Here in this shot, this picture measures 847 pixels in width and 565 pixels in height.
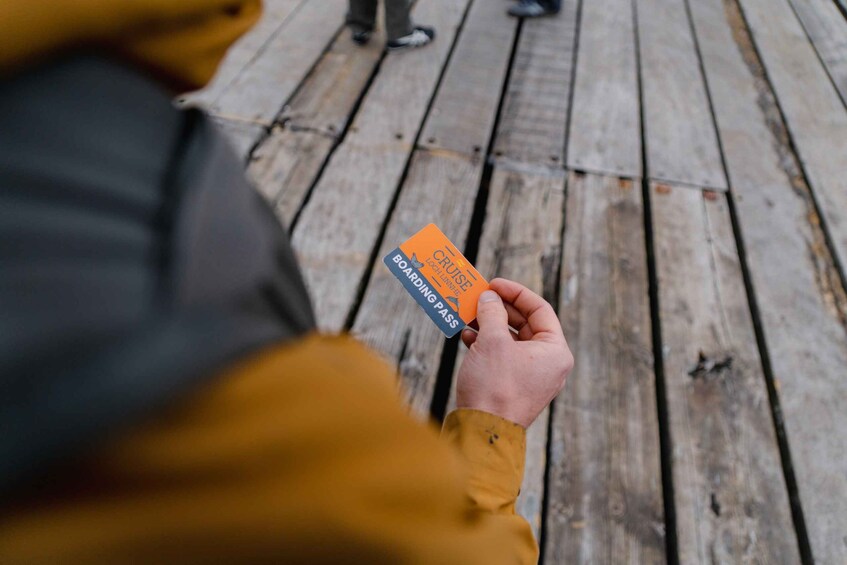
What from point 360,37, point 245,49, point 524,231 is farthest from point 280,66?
point 524,231

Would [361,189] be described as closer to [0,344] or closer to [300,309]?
[300,309]

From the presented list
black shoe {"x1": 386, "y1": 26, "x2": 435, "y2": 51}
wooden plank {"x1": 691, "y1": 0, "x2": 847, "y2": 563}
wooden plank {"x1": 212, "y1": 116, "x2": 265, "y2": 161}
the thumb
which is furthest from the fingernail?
black shoe {"x1": 386, "y1": 26, "x2": 435, "y2": 51}

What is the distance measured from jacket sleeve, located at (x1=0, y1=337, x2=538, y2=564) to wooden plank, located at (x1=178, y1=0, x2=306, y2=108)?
1.56 meters

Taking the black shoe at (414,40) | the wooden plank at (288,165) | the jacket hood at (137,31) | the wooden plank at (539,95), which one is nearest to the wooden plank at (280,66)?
the wooden plank at (288,165)

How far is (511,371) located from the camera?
0.69m

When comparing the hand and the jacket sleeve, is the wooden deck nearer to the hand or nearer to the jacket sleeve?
the hand

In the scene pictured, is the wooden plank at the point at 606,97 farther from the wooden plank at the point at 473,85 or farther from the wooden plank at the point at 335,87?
the wooden plank at the point at 335,87

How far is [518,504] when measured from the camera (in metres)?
0.99

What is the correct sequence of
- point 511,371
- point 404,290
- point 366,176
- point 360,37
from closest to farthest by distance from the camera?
point 511,371
point 404,290
point 366,176
point 360,37

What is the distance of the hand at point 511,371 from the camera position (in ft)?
2.24

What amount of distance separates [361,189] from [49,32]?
1172 mm

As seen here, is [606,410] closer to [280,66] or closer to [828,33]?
[280,66]

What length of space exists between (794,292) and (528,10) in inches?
60.5

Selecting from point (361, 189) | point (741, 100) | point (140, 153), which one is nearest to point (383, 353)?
point (361, 189)
